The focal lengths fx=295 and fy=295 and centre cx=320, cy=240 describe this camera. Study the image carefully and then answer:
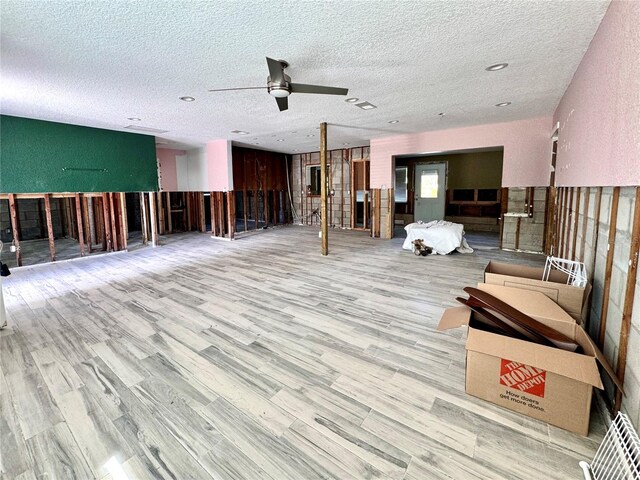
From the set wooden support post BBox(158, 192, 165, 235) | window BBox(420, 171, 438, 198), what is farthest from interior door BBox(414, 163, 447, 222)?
wooden support post BBox(158, 192, 165, 235)

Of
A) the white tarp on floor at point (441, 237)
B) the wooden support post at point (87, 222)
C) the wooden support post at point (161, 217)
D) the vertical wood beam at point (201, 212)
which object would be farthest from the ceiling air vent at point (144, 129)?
the white tarp on floor at point (441, 237)

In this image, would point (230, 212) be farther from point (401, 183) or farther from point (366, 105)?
point (401, 183)

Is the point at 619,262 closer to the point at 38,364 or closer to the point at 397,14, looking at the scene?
the point at 397,14

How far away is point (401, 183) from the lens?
33.7 ft

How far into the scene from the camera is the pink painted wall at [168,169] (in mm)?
9180

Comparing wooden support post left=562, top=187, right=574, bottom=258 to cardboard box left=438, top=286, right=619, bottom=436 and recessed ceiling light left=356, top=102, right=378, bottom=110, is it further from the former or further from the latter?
recessed ceiling light left=356, top=102, right=378, bottom=110

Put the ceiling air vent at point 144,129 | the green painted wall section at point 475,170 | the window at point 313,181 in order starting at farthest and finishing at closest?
the window at point 313,181, the green painted wall section at point 475,170, the ceiling air vent at point 144,129

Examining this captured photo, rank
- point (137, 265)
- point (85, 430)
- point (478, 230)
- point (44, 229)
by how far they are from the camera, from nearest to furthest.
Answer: point (85, 430) → point (137, 265) → point (44, 229) → point (478, 230)

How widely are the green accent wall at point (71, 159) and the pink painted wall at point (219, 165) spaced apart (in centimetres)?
160

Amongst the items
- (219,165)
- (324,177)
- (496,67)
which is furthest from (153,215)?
(496,67)

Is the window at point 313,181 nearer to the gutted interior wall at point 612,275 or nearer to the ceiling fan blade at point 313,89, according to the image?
the ceiling fan blade at point 313,89

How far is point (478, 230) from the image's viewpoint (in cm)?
920

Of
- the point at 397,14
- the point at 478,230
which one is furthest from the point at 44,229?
the point at 478,230

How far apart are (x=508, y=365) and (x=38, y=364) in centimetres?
344
